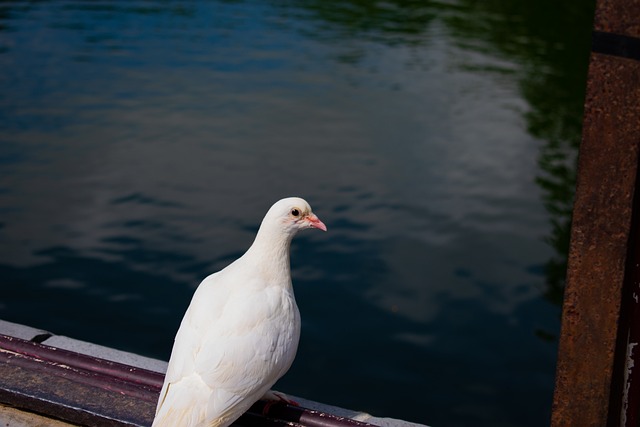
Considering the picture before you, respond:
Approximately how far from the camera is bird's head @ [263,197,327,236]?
4402 mm

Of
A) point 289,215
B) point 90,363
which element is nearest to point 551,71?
point 289,215

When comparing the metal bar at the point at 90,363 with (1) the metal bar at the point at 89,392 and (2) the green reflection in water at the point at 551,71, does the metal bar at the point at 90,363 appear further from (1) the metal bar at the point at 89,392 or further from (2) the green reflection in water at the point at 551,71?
(2) the green reflection in water at the point at 551,71

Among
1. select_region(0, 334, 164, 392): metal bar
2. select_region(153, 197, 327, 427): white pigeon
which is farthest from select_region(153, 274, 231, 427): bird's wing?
select_region(0, 334, 164, 392): metal bar

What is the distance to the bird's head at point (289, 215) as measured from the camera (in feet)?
14.4

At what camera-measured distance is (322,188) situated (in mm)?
10438

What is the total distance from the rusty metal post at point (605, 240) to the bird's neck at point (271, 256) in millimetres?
1433

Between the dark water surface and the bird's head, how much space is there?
3.03m

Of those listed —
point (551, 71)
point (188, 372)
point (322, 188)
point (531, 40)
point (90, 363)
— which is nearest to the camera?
point (188, 372)

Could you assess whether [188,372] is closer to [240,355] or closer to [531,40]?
[240,355]

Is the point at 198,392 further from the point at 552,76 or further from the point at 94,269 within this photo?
the point at 552,76

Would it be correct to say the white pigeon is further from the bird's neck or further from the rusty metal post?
the rusty metal post

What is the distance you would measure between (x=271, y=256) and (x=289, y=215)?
23cm

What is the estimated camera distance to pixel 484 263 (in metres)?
9.33

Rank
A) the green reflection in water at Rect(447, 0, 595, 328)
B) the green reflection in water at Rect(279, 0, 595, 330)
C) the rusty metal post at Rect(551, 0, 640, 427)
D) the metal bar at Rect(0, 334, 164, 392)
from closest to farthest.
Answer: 1. the rusty metal post at Rect(551, 0, 640, 427)
2. the metal bar at Rect(0, 334, 164, 392)
3. the green reflection in water at Rect(447, 0, 595, 328)
4. the green reflection in water at Rect(279, 0, 595, 330)
